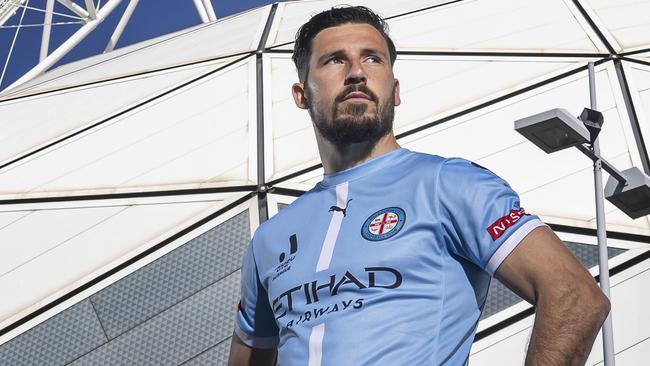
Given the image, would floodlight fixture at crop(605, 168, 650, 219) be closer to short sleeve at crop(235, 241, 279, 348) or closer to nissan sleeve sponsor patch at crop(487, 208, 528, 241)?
short sleeve at crop(235, 241, 279, 348)

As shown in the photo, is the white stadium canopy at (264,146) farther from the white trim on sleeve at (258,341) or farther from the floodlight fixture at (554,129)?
the white trim on sleeve at (258,341)

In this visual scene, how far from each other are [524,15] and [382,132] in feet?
23.7

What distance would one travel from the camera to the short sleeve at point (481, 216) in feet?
8.01

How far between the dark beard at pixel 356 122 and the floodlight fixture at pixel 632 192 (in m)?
2.87

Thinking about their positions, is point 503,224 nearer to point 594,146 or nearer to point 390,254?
point 390,254

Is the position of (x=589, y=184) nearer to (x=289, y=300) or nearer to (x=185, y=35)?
(x=289, y=300)

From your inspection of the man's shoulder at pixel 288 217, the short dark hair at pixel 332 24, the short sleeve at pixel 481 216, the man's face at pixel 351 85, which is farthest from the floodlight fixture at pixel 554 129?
the short sleeve at pixel 481 216

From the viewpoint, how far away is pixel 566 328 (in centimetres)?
226

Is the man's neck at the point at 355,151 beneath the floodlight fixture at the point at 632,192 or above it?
above

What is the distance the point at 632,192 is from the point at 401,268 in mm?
3336

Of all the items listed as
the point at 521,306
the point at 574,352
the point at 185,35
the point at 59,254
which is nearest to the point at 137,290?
the point at 59,254

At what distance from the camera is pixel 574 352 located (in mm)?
2238

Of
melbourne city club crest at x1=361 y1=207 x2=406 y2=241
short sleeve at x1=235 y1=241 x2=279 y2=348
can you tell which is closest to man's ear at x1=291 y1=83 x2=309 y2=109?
short sleeve at x1=235 y1=241 x2=279 y2=348

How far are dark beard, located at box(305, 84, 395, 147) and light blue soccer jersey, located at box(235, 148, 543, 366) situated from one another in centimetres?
17
